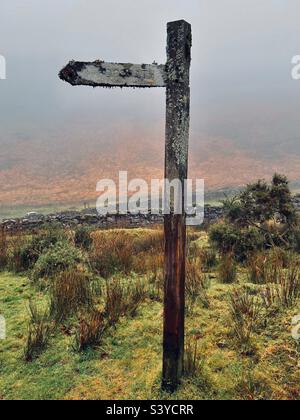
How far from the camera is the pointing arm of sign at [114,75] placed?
2848 mm

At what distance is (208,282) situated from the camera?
5953 millimetres

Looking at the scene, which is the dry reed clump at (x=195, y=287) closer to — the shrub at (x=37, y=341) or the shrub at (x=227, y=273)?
the shrub at (x=227, y=273)

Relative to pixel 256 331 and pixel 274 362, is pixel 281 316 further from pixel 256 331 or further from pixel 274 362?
pixel 274 362

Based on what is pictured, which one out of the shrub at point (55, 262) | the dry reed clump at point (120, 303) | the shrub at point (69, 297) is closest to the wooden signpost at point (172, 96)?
the dry reed clump at point (120, 303)

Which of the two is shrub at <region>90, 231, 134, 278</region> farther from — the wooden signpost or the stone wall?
the stone wall

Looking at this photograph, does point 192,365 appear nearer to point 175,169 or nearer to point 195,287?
point 175,169

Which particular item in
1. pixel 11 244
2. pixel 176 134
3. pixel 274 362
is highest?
pixel 176 134

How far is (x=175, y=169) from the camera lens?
9.79 feet

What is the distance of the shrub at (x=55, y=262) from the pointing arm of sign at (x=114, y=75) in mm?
4232

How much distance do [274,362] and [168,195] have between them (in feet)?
6.73

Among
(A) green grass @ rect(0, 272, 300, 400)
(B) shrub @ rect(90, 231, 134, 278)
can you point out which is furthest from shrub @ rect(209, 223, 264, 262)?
(A) green grass @ rect(0, 272, 300, 400)

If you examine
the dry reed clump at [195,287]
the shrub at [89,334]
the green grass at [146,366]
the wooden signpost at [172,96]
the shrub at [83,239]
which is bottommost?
the green grass at [146,366]

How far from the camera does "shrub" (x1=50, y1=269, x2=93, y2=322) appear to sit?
4648mm
